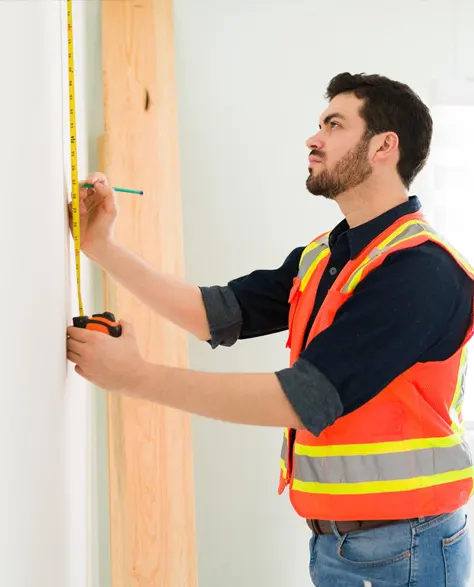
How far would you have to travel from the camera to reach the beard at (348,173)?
1.59m

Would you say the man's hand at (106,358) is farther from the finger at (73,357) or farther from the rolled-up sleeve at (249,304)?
the rolled-up sleeve at (249,304)

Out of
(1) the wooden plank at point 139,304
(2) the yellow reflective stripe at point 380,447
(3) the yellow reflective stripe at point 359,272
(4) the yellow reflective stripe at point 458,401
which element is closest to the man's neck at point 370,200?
(3) the yellow reflective stripe at point 359,272

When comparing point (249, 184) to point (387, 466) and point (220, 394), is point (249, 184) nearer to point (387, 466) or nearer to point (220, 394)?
point (387, 466)

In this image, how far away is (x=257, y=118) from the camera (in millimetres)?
2842

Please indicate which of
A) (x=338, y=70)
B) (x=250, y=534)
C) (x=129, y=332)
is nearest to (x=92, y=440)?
(x=250, y=534)

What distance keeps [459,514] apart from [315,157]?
808 mm

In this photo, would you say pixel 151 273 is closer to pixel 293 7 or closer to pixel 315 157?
pixel 315 157

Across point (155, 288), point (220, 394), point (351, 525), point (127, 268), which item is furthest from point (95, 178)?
point (351, 525)

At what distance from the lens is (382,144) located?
161 centimetres

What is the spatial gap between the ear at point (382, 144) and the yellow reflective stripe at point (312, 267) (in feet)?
0.74

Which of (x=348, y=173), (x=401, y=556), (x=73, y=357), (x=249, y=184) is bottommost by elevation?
(x=401, y=556)

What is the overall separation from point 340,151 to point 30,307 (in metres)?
1.18

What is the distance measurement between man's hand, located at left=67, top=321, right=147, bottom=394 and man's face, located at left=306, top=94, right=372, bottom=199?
2.26 feet

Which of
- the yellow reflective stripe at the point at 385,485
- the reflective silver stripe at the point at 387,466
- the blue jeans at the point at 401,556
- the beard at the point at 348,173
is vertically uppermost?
the beard at the point at 348,173
